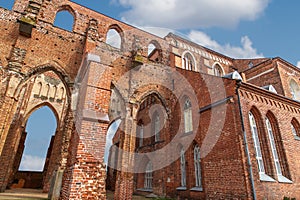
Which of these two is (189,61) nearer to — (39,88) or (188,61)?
(188,61)

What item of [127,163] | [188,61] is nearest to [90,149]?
[127,163]

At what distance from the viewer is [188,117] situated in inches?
497

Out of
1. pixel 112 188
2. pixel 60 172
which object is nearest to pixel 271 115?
pixel 60 172

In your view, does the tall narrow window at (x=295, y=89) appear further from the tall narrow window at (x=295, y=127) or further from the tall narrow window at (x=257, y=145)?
the tall narrow window at (x=257, y=145)

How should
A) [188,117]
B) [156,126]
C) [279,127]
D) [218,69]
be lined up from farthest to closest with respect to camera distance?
[218,69]
[156,126]
[188,117]
[279,127]

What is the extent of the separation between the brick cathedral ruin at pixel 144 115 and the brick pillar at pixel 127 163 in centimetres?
5

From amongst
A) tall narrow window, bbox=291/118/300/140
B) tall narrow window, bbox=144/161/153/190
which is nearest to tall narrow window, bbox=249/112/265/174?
tall narrow window, bbox=291/118/300/140

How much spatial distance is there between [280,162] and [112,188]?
14092 millimetres

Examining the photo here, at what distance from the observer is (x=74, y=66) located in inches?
497

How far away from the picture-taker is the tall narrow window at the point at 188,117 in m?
12.2

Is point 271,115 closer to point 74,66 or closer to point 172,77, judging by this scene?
point 172,77

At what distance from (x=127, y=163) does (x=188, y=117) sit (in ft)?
15.0

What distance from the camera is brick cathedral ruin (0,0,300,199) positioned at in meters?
7.09

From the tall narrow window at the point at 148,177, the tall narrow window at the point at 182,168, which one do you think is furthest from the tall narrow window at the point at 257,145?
the tall narrow window at the point at 148,177
